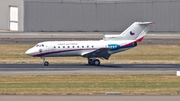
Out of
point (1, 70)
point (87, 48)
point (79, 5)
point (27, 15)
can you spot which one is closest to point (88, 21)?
point (79, 5)

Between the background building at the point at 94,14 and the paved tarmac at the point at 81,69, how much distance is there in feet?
136

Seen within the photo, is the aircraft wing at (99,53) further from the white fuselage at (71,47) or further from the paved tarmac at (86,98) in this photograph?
the paved tarmac at (86,98)

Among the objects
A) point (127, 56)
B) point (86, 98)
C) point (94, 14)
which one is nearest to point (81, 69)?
point (127, 56)

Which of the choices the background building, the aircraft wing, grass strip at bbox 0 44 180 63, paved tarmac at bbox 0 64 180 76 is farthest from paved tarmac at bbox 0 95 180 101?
the background building

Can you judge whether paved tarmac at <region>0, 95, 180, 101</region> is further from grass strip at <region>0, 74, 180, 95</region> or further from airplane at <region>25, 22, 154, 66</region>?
airplane at <region>25, 22, 154, 66</region>

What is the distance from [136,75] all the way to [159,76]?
156 centimetres

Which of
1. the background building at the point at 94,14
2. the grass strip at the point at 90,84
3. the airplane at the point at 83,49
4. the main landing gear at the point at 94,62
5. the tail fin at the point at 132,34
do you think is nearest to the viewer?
the grass strip at the point at 90,84

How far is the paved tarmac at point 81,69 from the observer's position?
3728cm

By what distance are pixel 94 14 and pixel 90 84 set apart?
55.9 m

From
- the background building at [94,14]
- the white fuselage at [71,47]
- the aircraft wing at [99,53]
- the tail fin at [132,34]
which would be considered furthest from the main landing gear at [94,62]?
the background building at [94,14]

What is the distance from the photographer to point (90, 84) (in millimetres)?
30297

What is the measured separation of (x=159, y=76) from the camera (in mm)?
35062

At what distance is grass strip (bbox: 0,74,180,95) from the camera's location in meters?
26.2

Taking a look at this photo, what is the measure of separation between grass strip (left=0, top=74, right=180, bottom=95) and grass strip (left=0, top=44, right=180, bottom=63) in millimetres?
13600
